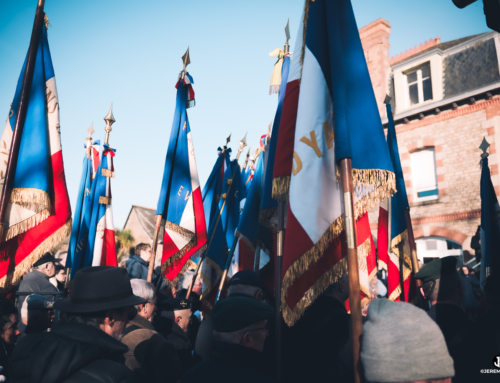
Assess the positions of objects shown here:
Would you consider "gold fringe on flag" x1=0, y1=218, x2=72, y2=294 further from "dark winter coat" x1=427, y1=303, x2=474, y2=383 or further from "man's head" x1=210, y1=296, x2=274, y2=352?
"dark winter coat" x1=427, y1=303, x2=474, y2=383

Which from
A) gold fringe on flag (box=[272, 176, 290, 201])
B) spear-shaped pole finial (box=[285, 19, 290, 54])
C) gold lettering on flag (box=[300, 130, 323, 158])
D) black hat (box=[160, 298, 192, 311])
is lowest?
black hat (box=[160, 298, 192, 311])

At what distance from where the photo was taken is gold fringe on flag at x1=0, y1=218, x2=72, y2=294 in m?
3.59

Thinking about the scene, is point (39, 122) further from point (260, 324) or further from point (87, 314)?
point (260, 324)

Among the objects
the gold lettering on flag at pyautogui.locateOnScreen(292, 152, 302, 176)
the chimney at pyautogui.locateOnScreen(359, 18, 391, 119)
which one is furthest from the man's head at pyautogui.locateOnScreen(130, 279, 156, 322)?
the chimney at pyautogui.locateOnScreen(359, 18, 391, 119)

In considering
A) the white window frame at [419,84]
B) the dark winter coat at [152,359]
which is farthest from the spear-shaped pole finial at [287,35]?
the white window frame at [419,84]

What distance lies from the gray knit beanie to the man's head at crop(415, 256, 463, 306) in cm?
146

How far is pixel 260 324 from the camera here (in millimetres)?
2100

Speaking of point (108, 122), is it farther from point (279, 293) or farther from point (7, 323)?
point (279, 293)

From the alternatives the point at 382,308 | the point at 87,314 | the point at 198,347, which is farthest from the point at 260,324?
the point at 198,347

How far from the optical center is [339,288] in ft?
8.80

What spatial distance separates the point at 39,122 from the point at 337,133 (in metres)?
3.10

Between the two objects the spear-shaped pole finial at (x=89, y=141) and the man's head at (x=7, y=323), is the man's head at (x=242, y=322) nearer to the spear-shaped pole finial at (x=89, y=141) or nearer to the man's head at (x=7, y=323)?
the man's head at (x=7, y=323)

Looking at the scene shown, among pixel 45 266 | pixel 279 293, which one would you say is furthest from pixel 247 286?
pixel 45 266

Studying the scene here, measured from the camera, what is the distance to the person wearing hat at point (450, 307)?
2365 mm
